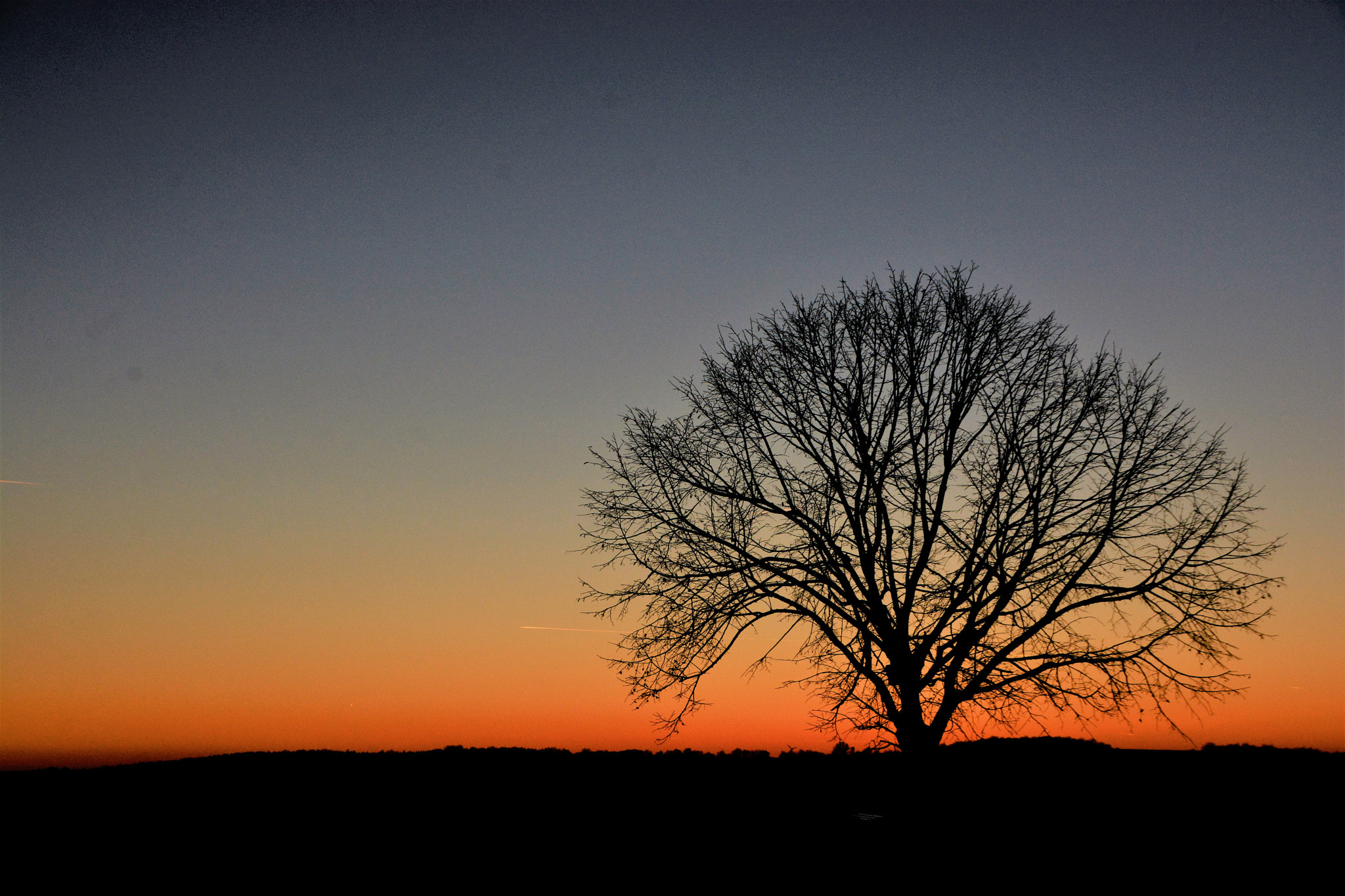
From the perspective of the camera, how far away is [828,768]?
514 inches

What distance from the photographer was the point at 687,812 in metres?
10.3

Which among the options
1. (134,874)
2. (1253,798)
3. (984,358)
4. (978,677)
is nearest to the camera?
(134,874)

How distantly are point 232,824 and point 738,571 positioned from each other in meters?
7.19

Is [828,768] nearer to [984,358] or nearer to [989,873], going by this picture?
[989,873]

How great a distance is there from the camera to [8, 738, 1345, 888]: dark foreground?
873 cm

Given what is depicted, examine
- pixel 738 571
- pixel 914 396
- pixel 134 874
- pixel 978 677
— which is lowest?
pixel 134 874

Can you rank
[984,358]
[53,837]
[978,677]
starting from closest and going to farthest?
[53,837] → [978,677] → [984,358]

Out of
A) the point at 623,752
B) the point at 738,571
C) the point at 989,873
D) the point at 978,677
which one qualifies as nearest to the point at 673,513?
the point at 738,571

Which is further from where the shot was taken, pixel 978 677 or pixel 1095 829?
pixel 978 677

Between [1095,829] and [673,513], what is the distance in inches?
277

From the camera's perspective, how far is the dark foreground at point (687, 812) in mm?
8734

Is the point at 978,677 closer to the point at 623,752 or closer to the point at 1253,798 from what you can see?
the point at 1253,798

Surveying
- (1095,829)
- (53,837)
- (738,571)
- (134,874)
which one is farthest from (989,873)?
(53,837)

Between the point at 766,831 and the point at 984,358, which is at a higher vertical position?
the point at 984,358
